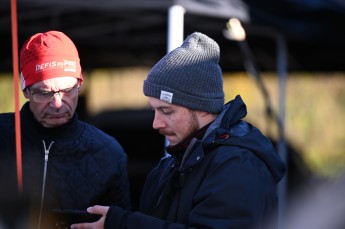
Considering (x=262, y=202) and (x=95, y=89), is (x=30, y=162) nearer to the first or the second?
(x=262, y=202)

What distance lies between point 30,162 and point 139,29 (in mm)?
4451

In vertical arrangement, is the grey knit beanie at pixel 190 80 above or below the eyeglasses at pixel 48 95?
above

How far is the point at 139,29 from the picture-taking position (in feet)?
23.3

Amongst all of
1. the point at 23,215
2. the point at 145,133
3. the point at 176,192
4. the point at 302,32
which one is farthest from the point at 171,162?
the point at 145,133

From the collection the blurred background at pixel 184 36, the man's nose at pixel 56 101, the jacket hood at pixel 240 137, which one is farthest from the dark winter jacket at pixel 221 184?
the blurred background at pixel 184 36

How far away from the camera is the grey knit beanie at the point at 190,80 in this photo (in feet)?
7.84

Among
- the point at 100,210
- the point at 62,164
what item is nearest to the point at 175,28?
the point at 62,164

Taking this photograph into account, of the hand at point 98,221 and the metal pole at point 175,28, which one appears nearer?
the hand at point 98,221

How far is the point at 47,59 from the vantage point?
107 inches

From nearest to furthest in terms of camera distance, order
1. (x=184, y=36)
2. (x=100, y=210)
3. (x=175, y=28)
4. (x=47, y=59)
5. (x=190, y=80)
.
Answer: (x=100, y=210), (x=190, y=80), (x=47, y=59), (x=175, y=28), (x=184, y=36)

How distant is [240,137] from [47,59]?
830 millimetres

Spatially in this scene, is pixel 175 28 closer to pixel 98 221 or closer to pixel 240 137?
pixel 240 137

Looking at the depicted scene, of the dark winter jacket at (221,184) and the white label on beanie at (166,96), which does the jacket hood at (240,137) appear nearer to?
the dark winter jacket at (221,184)

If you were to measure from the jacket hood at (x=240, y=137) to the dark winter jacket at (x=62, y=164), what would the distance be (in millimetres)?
647
